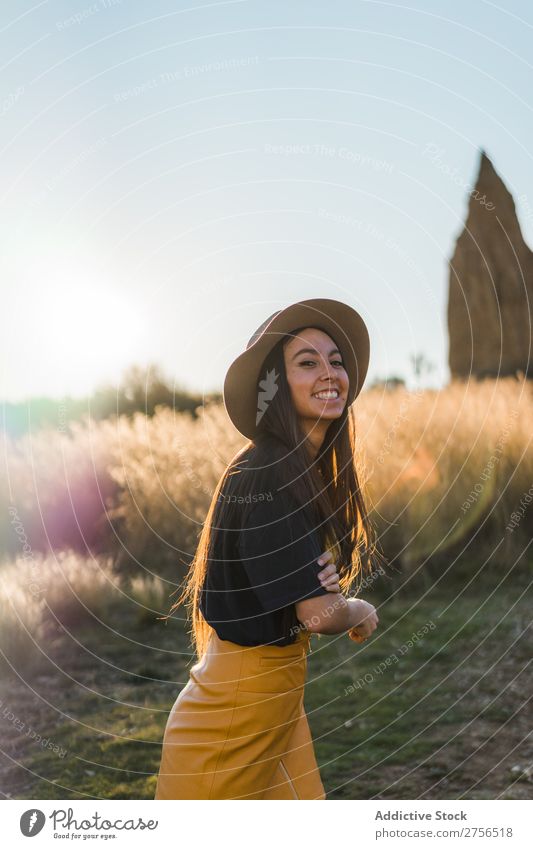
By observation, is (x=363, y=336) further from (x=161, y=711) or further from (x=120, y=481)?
(x=120, y=481)

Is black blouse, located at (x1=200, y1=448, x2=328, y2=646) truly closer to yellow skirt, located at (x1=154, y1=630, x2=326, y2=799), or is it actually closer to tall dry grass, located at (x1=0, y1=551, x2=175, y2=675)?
yellow skirt, located at (x1=154, y1=630, x2=326, y2=799)

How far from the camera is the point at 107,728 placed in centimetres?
524

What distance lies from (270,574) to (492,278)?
23.6 m

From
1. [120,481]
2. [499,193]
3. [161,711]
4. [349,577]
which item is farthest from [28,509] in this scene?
[499,193]

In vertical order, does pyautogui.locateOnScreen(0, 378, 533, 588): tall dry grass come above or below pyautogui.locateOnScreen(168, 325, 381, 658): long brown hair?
below

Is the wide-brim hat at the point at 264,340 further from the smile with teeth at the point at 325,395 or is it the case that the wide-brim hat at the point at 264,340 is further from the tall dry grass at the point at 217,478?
the tall dry grass at the point at 217,478

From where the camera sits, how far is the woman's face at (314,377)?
2.75 metres

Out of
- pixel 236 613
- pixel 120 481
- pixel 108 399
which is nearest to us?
pixel 236 613

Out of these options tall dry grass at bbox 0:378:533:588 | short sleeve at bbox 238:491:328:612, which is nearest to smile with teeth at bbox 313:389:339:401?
short sleeve at bbox 238:491:328:612

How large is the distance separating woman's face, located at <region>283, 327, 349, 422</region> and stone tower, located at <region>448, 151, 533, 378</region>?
2275cm

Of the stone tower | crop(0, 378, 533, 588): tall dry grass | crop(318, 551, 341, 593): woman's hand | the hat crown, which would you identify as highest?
the stone tower

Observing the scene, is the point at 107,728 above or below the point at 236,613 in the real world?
below

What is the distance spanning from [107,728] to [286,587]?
10.9 feet

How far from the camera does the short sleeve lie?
2379 millimetres
